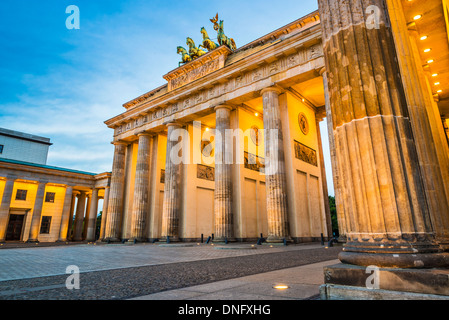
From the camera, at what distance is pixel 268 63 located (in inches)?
714

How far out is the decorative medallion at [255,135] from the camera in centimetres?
2282

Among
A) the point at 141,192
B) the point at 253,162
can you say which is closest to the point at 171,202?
the point at 141,192

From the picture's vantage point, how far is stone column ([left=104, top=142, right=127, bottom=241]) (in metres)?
25.2

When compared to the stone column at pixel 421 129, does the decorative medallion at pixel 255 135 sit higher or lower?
higher

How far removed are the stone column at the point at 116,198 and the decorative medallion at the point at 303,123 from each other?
1884 centimetres

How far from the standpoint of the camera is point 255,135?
23.3m

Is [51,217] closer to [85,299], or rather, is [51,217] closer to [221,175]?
[221,175]

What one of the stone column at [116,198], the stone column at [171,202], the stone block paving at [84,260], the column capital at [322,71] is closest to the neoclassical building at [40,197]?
the stone column at [116,198]

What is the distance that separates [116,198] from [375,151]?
88.5 ft

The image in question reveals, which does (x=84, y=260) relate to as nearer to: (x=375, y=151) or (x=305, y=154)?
(x=375, y=151)

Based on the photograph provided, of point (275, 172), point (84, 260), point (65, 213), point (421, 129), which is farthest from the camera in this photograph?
point (65, 213)

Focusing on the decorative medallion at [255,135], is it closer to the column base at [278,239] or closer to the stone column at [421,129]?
the column base at [278,239]

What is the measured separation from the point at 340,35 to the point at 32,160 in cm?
5218

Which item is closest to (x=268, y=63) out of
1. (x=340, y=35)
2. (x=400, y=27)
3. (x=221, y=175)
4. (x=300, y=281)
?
(x=221, y=175)
